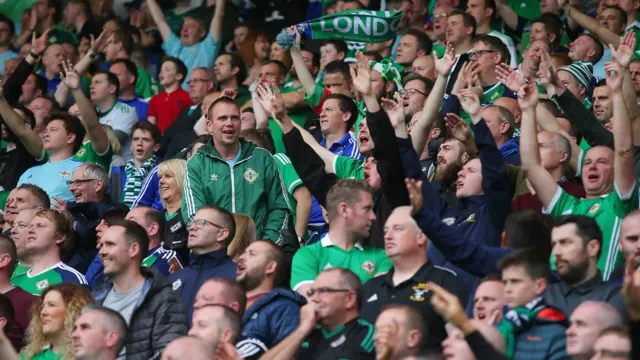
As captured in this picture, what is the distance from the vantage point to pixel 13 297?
8586mm

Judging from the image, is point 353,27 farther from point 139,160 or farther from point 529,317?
point 529,317

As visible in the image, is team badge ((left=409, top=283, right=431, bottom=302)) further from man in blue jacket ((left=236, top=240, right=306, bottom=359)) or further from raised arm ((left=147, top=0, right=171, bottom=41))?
raised arm ((left=147, top=0, right=171, bottom=41))

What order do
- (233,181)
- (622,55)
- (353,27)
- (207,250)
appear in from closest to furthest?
(207,250) → (622,55) → (233,181) → (353,27)

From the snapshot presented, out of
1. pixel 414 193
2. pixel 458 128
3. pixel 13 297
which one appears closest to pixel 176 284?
pixel 13 297

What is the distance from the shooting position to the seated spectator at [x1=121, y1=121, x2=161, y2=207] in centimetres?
1084

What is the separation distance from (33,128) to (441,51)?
12.6ft

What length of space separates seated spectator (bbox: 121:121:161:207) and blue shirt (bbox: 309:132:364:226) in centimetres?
172

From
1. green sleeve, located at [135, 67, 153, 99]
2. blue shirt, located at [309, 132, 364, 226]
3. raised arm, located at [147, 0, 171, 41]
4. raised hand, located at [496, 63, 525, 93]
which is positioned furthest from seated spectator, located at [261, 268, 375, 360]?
raised arm, located at [147, 0, 171, 41]

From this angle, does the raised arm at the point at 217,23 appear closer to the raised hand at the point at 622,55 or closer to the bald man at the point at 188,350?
the raised hand at the point at 622,55

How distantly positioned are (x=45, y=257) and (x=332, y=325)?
2846 millimetres

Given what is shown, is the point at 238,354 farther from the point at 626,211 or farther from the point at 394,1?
the point at 394,1

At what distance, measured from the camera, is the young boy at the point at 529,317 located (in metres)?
6.22

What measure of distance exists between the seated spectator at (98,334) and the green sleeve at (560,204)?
8.75 ft

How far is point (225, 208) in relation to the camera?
902cm
